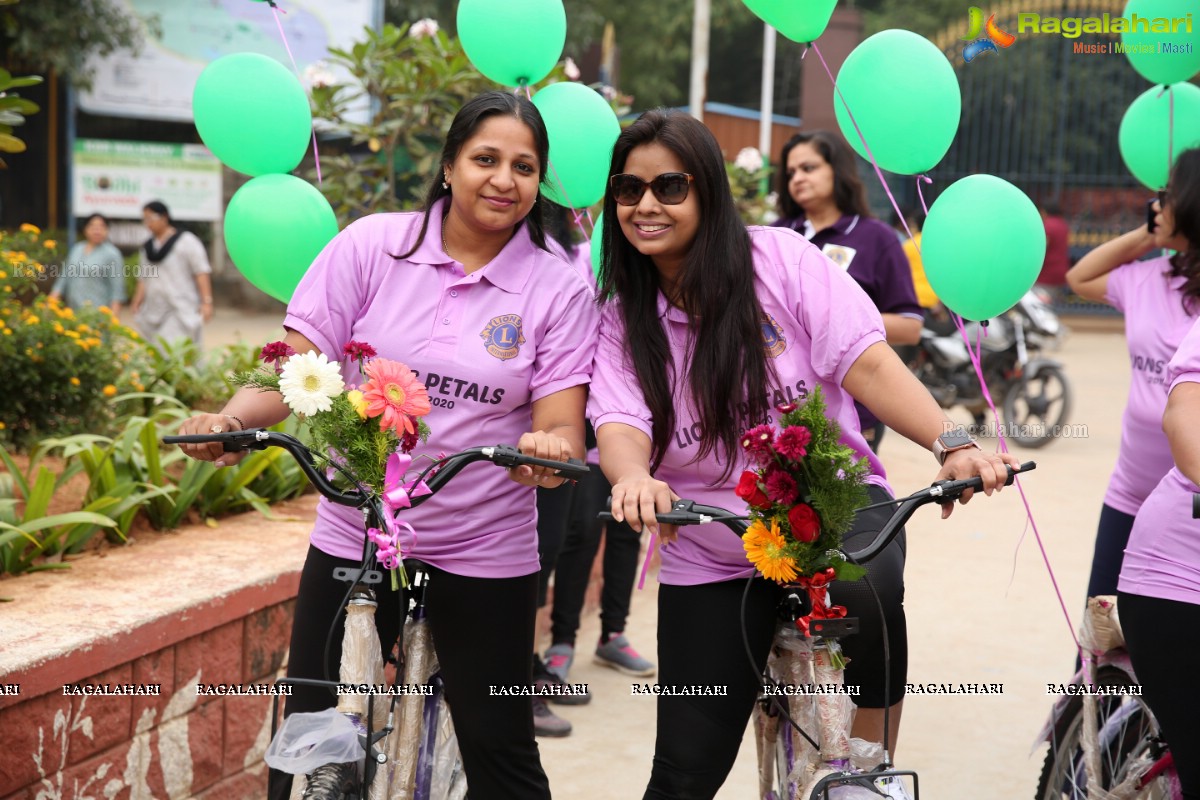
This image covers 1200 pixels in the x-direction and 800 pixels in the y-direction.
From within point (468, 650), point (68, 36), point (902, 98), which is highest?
point (68, 36)

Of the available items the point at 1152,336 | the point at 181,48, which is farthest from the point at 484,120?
the point at 181,48

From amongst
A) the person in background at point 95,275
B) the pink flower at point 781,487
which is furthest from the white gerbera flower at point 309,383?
the person in background at point 95,275

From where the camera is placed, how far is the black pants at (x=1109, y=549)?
3576mm

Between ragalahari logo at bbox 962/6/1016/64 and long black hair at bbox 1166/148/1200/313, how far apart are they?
78cm

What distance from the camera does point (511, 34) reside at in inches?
143

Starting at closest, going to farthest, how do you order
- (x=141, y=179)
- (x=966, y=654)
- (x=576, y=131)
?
(x=576, y=131), (x=966, y=654), (x=141, y=179)

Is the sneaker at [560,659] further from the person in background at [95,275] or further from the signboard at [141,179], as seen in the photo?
the signboard at [141,179]

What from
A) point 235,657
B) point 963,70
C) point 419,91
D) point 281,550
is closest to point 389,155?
point 419,91

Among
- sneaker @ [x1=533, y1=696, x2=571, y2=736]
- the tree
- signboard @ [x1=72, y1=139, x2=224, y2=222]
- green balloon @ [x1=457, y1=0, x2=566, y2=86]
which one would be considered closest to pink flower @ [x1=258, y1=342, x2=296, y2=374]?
green balloon @ [x1=457, y1=0, x2=566, y2=86]

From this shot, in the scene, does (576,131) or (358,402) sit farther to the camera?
(576,131)

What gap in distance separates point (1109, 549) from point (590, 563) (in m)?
2.04

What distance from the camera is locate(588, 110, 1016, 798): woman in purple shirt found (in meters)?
2.62

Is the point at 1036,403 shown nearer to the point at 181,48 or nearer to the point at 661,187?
the point at 661,187

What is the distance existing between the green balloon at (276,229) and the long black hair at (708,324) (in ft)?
4.08
